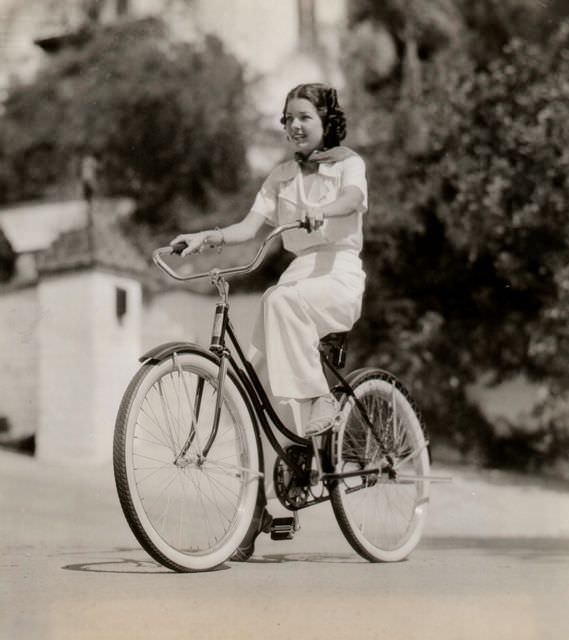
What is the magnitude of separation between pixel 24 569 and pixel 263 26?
8.71 ft

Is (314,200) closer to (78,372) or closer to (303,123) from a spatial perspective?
(303,123)

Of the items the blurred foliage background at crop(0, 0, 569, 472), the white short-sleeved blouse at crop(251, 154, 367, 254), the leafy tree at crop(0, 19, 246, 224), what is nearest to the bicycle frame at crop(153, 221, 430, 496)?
the white short-sleeved blouse at crop(251, 154, 367, 254)

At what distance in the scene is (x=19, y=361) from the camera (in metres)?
4.57

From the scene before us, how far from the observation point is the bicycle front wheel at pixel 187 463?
2.93m

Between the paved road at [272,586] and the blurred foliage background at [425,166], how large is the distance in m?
1.49

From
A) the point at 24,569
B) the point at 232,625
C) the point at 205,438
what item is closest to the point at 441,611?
the point at 232,625

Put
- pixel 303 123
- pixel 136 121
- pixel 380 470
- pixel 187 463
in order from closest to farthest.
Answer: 1. pixel 187 463
2. pixel 303 123
3. pixel 380 470
4. pixel 136 121

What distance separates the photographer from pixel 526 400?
6.07 metres

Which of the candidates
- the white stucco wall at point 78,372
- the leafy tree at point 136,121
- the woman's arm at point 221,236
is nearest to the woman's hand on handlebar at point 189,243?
the woman's arm at point 221,236

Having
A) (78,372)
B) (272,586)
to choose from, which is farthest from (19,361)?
(272,586)

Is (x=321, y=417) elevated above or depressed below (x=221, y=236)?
below

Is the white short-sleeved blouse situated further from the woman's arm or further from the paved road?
the paved road

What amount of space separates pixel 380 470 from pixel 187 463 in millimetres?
961

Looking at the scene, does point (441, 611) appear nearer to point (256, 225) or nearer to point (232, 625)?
point (232, 625)
